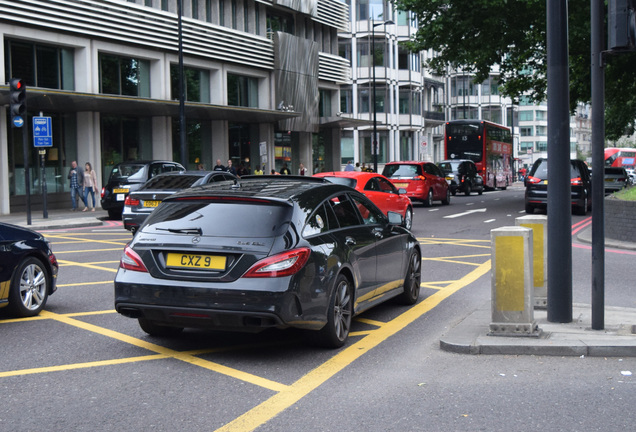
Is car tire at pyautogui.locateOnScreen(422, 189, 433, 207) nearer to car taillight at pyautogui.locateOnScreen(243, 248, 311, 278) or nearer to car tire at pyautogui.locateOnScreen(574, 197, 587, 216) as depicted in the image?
car tire at pyautogui.locateOnScreen(574, 197, 587, 216)

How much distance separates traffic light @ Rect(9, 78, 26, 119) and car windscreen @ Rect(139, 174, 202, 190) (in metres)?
5.33

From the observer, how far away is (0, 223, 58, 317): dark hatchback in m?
8.04

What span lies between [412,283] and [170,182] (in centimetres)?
956

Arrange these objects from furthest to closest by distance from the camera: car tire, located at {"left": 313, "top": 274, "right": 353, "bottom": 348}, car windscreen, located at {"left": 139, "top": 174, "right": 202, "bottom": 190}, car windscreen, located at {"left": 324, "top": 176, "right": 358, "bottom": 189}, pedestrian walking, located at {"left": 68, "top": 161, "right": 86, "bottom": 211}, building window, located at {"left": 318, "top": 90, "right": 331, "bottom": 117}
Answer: building window, located at {"left": 318, "top": 90, "right": 331, "bottom": 117} < pedestrian walking, located at {"left": 68, "top": 161, "right": 86, "bottom": 211} < car windscreen, located at {"left": 139, "top": 174, "right": 202, "bottom": 190} < car windscreen, located at {"left": 324, "top": 176, "right": 358, "bottom": 189} < car tire, located at {"left": 313, "top": 274, "right": 353, "bottom": 348}

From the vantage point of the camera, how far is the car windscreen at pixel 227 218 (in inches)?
257

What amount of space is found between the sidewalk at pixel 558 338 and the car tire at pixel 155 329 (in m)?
2.48

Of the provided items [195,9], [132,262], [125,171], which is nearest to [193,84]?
[195,9]

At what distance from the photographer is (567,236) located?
7.27m

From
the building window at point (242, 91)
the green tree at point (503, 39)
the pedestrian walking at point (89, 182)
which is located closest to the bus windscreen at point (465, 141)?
the building window at point (242, 91)

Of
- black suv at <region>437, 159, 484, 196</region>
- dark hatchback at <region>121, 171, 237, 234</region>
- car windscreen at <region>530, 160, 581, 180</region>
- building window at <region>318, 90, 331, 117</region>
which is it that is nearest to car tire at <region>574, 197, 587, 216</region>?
car windscreen at <region>530, 160, 581, 180</region>

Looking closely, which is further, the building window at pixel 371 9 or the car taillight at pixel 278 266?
the building window at pixel 371 9

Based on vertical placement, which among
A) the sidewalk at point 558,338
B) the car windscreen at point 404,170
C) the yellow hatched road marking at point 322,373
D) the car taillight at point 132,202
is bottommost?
the yellow hatched road marking at point 322,373

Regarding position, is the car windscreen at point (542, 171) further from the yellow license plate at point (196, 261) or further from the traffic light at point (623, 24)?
the yellow license plate at point (196, 261)

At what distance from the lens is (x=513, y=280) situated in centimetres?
682
